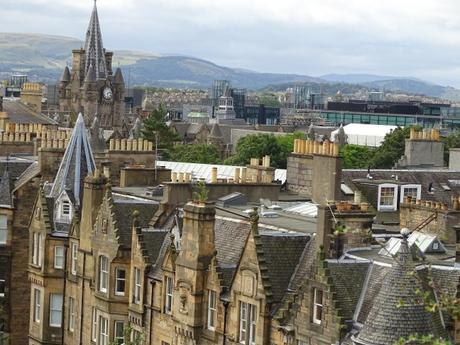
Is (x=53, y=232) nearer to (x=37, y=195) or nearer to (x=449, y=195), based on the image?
(x=37, y=195)

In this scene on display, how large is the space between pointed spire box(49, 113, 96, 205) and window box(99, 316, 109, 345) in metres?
7.92

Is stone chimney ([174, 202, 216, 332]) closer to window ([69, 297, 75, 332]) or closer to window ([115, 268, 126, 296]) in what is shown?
window ([115, 268, 126, 296])

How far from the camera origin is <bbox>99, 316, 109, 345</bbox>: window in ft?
165

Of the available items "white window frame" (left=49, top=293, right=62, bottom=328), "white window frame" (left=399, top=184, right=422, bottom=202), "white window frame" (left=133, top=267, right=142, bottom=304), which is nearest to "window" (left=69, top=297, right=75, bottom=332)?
"white window frame" (left=49, top=293, right=62, bottom=328)

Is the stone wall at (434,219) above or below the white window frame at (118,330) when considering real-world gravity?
above

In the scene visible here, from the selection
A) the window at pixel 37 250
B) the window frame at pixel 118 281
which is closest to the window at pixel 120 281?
the window frame at pixel 118 281

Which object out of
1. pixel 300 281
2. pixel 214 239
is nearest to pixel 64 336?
pixel 214 239

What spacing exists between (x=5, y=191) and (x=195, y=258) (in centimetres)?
2174

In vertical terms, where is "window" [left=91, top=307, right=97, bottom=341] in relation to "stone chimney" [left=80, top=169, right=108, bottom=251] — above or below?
below

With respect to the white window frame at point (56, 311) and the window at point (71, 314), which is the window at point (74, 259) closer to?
the window at point (71, 314)

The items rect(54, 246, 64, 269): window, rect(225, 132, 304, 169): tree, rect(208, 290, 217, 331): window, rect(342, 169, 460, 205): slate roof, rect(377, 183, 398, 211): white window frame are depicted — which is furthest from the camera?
rect(225, 132, 304, 169): tree

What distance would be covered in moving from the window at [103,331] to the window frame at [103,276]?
1.28 m

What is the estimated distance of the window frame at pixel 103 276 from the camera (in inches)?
1965

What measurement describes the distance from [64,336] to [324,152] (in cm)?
1662
